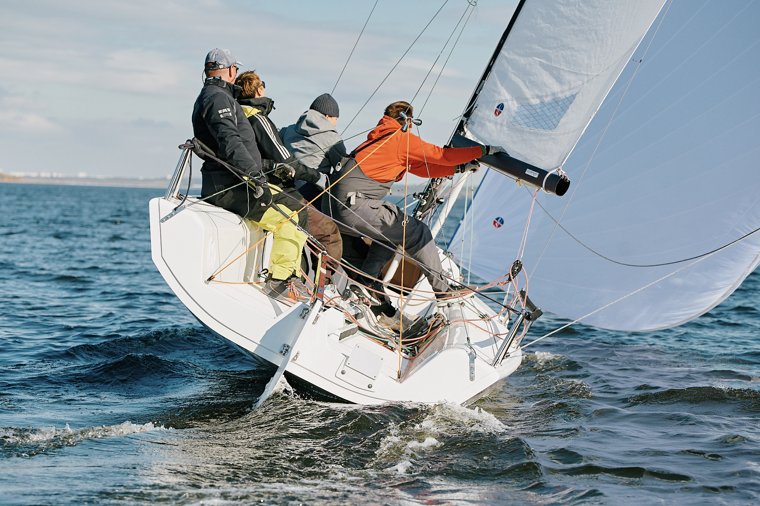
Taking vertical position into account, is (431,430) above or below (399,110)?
below

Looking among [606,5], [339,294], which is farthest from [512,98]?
[339,294]

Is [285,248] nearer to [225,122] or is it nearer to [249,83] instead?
[225,122]

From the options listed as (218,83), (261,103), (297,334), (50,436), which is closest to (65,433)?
(50,436)

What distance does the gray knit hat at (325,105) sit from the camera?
608 centimetres

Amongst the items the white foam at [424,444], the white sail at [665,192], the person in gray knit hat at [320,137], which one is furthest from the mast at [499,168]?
the white foam at [424,444]

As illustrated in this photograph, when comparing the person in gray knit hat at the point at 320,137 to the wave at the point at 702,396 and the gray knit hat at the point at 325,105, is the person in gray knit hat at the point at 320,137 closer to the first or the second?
the gray knit hat at the point at 325,105

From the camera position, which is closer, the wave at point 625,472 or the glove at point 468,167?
the wave at point 625,472

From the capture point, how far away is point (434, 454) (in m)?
4.88

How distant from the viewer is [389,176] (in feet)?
20.0

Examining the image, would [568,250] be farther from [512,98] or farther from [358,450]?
[358,450]

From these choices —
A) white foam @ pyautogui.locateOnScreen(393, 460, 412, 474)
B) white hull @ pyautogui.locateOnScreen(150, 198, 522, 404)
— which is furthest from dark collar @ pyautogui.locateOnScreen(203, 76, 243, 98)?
white foam @ pyautogui.locateOnScreen(393, 460, 412, 474)

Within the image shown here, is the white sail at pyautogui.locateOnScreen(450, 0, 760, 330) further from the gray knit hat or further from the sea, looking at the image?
the gray knit hat

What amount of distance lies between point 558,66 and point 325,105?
67.4 inches

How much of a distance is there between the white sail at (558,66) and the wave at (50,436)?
3257 mm
